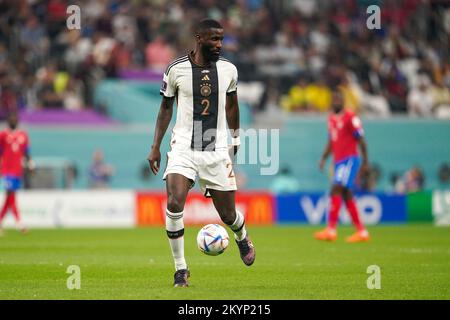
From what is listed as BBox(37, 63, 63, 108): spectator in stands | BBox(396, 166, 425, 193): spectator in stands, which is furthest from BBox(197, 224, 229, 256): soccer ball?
BBox(396, 166, 425, 193): spectator in stands

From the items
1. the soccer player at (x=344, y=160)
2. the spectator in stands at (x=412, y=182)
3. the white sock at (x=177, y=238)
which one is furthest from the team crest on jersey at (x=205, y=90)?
the spectator in stands at (x=412, y=182)

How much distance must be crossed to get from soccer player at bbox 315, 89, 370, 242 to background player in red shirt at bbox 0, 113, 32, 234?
23.6ft

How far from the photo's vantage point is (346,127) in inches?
787

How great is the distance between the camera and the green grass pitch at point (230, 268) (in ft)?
34.6

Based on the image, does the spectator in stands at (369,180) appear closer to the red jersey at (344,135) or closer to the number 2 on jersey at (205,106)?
the red jersey at (344,135)

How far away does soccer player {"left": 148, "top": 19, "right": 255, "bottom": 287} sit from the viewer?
1104cm

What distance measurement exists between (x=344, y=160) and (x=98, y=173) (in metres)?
11.1

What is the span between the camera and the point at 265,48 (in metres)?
33.2

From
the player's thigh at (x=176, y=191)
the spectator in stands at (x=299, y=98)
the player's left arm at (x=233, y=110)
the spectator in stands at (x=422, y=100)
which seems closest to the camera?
the player's thigh at (x=176, y=191)

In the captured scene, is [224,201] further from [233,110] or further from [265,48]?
[265,48]

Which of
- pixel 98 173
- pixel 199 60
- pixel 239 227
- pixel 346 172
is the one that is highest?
pixel 199 60

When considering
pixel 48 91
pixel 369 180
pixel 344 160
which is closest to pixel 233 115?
pixel 344 160

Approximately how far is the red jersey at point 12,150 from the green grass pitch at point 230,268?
172cm

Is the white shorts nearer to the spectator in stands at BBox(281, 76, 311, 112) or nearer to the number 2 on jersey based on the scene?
the number 2 on jersey
